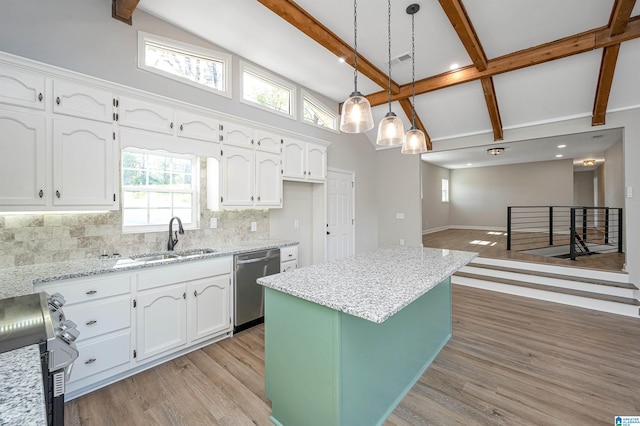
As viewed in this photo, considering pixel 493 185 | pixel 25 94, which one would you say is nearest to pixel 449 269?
pixel 25 94

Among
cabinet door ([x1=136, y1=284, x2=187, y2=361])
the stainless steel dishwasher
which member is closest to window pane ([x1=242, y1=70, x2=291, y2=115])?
the stainless steel dishwasher

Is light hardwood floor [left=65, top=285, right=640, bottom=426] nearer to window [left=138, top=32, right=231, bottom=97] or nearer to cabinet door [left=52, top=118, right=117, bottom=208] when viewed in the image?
cabinet door [left=52, top=118, right=117, bottom=208]

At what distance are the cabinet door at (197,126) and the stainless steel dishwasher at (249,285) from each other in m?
1.34

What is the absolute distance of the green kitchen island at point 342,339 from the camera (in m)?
1.45

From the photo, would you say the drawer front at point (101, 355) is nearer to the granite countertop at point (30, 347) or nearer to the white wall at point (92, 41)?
the granite countertop at point (30, 347)

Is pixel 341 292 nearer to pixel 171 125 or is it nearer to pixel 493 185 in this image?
pixel 171 125

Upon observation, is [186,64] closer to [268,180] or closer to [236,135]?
[236,135]

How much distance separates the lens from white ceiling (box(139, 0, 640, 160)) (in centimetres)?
282

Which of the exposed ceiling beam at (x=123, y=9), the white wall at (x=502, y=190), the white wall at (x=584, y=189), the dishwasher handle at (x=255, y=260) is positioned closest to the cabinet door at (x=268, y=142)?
the dishwasher handle at (x=255, y=260)

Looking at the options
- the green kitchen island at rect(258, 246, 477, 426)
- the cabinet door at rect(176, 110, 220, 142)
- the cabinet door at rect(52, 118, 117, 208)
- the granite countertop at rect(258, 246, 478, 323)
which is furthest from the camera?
the cabinet door at rect(176, 110, 220, 142)

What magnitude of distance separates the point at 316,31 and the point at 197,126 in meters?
1.70

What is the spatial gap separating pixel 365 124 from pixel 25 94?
8.23 ft

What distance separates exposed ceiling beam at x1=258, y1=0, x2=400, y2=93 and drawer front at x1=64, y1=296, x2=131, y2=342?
295 centimetres

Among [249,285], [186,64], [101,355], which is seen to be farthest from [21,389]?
[186,64]
